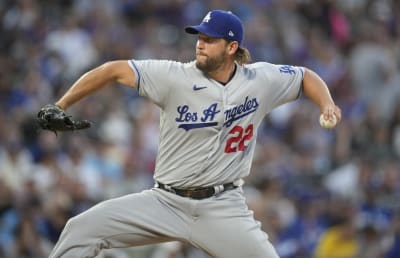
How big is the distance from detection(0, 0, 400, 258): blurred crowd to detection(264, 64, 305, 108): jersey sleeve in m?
2.60

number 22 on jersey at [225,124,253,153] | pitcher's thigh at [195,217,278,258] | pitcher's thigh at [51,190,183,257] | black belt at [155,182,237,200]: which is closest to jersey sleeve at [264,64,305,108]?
number 22 on jersey at [225,124,253,153]

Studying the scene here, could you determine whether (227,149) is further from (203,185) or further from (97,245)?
(97,245)

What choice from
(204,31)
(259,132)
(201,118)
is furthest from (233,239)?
(259,132)

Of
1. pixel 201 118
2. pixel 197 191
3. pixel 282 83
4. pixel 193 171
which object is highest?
pixel 282 83

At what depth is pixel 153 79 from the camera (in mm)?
6938

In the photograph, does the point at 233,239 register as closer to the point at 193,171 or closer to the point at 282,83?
the point at 193,171

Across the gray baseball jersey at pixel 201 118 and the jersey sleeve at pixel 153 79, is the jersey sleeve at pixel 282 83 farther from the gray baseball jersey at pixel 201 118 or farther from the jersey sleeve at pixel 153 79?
the jersey sleeve at pixel 153 79

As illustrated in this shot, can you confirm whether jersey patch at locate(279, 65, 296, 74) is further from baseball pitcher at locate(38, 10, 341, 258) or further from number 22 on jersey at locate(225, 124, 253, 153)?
number 22 on jersey at locate(225, 124, 253, 153)

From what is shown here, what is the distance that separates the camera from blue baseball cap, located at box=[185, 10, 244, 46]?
702cm

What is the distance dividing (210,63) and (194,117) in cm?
35

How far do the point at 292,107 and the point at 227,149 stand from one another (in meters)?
6.45

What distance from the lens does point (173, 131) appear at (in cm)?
704

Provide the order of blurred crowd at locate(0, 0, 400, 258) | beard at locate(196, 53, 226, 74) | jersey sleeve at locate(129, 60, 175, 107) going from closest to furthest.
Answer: jersey sleeve at locate(129, 60, 175, 107) < beard at locate(196, 53, 226, 74) < blurred crowd at locate(0, 0, 400, 258)

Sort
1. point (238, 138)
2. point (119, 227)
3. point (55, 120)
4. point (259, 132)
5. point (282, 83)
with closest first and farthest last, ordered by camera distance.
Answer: point (55, 120) → point (119, 227) → point (238, 138) → point (282, 83) → point (259, 132)
